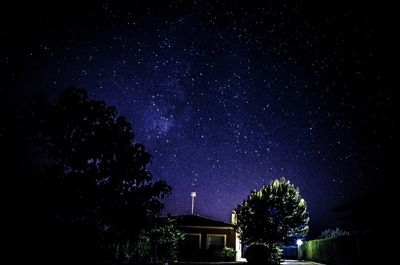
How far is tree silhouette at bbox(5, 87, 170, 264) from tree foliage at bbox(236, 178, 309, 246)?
22.1 m

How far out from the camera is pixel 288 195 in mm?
35125

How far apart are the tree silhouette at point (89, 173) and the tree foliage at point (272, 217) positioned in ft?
72.5

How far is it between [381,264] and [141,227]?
11.0 metres

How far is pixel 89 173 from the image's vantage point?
42.3 ft

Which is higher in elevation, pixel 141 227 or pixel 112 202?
pixel 112 202

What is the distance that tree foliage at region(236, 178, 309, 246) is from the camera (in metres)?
32.8

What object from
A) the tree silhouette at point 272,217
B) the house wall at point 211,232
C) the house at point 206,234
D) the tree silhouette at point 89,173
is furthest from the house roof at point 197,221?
the tree silhouette at point 89,173

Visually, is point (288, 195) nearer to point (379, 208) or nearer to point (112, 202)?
point (379, 208)

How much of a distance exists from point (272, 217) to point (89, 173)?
83.7ft

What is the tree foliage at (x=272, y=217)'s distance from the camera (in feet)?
107

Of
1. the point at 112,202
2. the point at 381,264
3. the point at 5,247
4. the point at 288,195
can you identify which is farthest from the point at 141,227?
the point at 288,195

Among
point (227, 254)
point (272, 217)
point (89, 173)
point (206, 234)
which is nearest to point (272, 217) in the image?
point (272, 217)

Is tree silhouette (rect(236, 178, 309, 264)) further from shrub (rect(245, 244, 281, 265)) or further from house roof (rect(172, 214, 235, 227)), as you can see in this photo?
shrub (rect(245, 244, 281, 265))

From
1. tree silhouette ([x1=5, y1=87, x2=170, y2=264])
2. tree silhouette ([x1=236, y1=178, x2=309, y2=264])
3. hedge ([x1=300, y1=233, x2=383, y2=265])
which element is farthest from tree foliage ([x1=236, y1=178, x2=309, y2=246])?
tree silhouette ([x1=5, y1=87, x2=170, y2=264])
